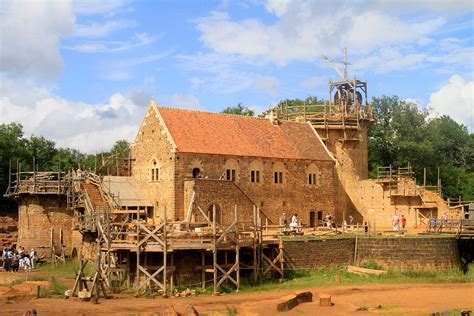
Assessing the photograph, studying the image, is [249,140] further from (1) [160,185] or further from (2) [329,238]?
(2) [329,238]

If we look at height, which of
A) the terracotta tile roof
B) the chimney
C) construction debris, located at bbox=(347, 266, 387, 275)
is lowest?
construction debris, located at bbox=(347, 266, 387, 275)

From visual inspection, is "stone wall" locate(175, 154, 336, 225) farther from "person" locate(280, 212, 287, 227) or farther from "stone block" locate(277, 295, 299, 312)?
"stone block" locate(277, 295, 299, 312)

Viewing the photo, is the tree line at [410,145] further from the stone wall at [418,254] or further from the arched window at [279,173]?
the stone wall at [418,254]

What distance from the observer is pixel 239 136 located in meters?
49.7

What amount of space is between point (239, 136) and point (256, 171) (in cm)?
294

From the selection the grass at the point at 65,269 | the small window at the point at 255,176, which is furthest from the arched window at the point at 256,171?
the grass at the point at 65,269

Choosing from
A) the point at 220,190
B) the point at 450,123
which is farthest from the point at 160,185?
the point at 450,123

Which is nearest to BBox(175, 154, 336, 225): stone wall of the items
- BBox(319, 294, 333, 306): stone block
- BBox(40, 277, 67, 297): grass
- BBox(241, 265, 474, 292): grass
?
BBox(241, 265, 474, 292): grass

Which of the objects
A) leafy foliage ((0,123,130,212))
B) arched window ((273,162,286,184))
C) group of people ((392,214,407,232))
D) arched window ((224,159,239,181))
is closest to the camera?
group of people ((392,214,407,232))

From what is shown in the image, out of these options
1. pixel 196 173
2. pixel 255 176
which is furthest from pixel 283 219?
pixel 196 173

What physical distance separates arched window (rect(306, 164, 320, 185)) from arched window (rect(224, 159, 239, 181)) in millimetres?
6689

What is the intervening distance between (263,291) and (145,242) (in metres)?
6.82

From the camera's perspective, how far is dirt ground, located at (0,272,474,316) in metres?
31.0

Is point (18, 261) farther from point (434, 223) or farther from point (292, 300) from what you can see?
point (434, 223)
